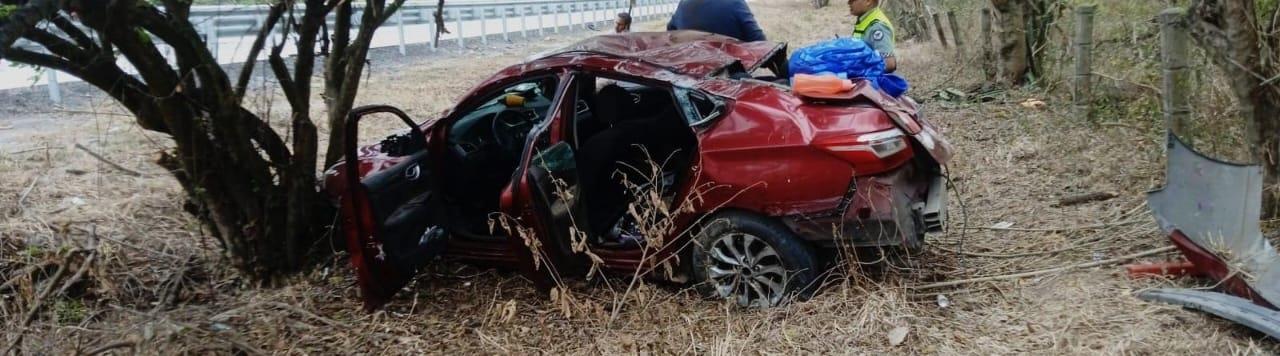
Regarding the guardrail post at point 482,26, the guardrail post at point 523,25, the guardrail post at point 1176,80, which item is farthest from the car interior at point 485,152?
the guardrail post at point 523,25

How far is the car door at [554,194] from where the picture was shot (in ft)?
13.0

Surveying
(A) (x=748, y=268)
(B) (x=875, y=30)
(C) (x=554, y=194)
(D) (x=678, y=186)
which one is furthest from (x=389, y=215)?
(B) (x=875, y=30)

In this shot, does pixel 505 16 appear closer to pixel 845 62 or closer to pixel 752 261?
pixel 845 62

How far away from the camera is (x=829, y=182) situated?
3.77m

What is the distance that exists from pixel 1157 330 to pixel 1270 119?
154 centimetres

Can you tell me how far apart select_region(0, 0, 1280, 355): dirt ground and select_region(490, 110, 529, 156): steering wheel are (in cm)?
81

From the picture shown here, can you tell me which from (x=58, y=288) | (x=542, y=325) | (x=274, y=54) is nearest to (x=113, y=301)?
(x=58, y=288)

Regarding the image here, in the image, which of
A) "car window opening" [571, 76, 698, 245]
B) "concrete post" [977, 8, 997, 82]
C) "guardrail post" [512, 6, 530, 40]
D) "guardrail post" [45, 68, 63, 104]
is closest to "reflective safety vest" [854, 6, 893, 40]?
"car window opening" [571, 76, 698, 245]

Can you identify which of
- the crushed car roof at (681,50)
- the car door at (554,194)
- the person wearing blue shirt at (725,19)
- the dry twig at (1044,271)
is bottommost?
the dry twig at (1044,271)

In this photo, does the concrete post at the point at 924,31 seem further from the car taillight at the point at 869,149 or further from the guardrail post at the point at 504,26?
the car taillight at the point at 869,149

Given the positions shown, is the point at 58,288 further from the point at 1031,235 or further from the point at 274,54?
the point at 1031,235

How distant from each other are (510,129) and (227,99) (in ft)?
5.18

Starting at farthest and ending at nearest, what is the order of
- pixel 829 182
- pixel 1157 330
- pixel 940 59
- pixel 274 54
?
1. pixel 940 59
2. pixel 274 54
3. pixel 829 182
4. pixel 1157 330

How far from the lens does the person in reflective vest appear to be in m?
6.01
